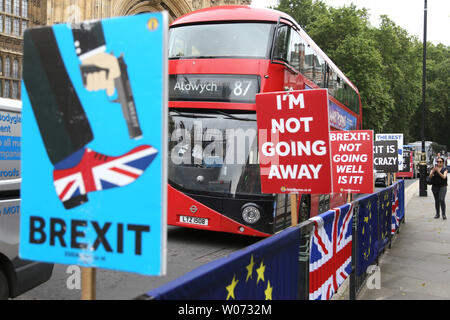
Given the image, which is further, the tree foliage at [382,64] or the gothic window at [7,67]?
the tree foliage at [382,64]

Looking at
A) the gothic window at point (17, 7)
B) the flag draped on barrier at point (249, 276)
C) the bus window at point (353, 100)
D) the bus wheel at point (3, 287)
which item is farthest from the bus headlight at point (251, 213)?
the gothic window at point (17, 7)

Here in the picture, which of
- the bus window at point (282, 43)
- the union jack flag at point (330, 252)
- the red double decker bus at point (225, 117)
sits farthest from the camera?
the bus window at point (282, 43)

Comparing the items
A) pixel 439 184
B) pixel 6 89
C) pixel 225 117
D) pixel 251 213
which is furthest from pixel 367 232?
pixel 6 89

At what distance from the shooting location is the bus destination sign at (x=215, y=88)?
7.92m

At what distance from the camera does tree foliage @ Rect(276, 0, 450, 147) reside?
111ft

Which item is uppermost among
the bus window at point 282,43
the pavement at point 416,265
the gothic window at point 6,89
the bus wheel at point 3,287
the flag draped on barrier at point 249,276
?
the gothic window at point 6,89

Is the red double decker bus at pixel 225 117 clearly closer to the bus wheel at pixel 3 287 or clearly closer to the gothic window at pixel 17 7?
the bus wheel at pixel 3 287

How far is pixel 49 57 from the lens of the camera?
6.34ft

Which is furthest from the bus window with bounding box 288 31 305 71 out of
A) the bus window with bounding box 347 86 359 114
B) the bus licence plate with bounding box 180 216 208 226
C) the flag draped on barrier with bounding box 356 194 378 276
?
the bus window with bounding box 347 86 359 114

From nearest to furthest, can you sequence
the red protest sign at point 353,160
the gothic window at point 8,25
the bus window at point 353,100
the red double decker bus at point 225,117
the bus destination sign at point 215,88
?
1. the red double decker bus at point 225,117
2. the bus destination sign at point 215,88
3. the red protest sign at point 353,160
4. the bus window at point 353,100
5. the gothic window at point 8,25

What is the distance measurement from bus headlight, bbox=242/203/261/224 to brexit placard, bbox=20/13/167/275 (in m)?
5.87

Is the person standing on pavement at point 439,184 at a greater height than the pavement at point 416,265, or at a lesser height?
greater

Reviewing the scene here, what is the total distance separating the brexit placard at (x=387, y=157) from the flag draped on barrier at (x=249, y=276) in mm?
10577
